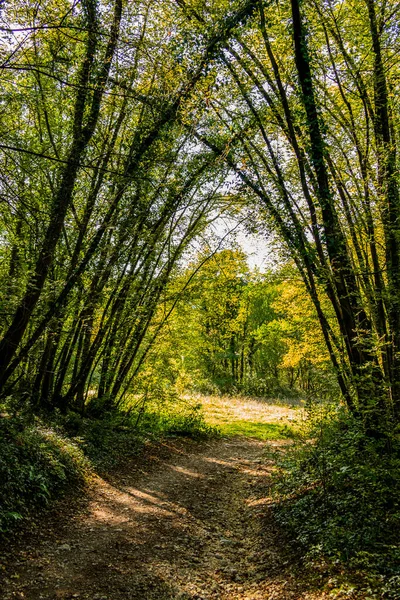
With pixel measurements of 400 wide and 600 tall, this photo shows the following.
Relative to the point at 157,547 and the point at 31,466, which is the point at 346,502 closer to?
the point at 157,547

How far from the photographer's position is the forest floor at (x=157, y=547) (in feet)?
11.4

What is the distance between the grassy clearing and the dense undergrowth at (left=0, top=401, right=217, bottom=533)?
12.0 ft

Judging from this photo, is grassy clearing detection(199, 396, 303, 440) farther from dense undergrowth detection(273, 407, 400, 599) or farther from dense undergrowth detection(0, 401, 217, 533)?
dense undergrowth detection(273, 407, 400, 599)

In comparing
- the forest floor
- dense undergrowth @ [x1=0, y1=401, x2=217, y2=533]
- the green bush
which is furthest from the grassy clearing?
the green bush

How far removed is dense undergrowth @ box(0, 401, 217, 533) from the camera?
4.68 m

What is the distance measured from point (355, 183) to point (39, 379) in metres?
6.95

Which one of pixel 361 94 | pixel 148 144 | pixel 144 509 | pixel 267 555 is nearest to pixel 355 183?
pixel 361 94

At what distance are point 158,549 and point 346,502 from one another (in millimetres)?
2095

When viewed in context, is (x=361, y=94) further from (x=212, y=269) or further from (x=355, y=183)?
(x=212, y=269)

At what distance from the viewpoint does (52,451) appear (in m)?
5.93

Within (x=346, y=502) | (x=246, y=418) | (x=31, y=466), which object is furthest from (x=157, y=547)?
(x=246, y=418)

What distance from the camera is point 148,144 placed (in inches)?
241

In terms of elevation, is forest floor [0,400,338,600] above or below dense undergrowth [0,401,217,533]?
below

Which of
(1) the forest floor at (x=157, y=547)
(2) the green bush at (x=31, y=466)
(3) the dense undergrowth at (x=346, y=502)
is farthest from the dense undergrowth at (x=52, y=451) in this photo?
(3) the dense undergrowth at (x=346, y=502)
